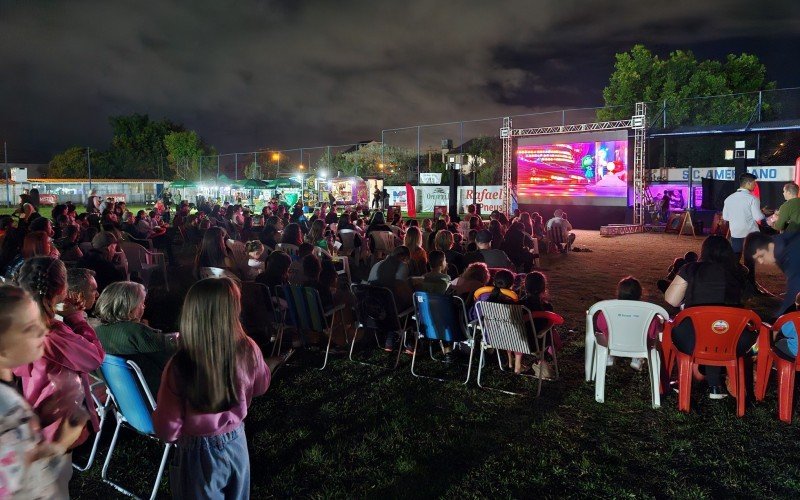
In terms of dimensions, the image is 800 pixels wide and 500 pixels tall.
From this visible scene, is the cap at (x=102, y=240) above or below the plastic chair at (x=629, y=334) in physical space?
above

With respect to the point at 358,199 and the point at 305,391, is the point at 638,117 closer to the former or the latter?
the point at 358,199

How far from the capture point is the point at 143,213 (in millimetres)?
11914

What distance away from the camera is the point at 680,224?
784 inches

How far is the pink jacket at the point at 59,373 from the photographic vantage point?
176 centimetres

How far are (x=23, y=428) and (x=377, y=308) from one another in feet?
12.4

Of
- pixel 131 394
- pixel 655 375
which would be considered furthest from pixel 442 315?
pixel 131 394

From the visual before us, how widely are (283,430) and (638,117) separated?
68.3 feet

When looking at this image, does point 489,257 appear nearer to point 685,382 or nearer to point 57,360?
point 685,382

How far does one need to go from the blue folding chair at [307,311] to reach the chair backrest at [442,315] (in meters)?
0.95

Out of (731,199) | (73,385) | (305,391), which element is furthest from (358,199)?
(73,385)

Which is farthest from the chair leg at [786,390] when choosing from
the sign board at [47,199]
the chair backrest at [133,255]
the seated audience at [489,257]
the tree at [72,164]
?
the tree at [72,164]

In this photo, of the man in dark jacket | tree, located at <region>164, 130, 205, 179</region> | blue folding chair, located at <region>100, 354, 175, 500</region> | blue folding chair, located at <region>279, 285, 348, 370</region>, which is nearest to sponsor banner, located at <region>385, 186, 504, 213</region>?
the man in dark jacket

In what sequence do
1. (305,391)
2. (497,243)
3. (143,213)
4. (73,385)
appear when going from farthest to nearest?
(143,213) < (497,243) < (305,391) < (73,385)

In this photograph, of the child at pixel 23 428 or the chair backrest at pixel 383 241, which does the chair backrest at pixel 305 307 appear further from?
the chair backrest at pixel 383 241
